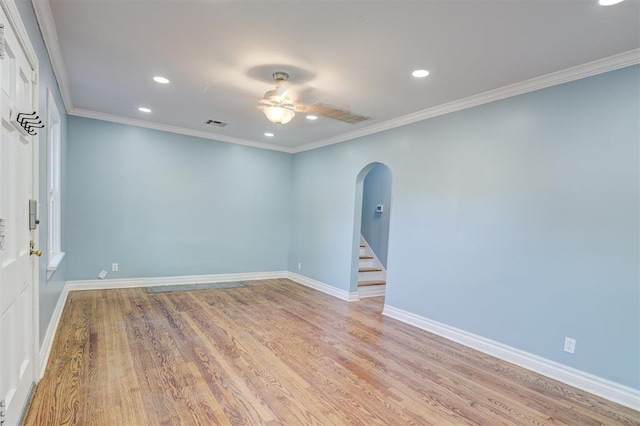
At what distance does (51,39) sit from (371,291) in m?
5.08

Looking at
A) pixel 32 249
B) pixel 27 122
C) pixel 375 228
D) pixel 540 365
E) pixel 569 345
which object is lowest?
pixel 540 365

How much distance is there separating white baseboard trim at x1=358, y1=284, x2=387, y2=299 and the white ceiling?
3.00 m

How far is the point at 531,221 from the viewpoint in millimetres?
3125

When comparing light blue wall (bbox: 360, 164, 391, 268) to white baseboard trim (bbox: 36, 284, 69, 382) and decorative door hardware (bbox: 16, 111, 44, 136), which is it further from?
decorative door hardware (bbox: 16, 111, 44, 136)

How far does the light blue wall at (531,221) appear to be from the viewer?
103 inches

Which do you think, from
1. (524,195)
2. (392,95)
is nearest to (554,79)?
(524,195)

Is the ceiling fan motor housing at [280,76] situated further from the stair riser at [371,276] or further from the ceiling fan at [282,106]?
the stair riser at [371,276]

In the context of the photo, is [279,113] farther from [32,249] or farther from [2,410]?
[2,410]

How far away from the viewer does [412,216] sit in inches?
169

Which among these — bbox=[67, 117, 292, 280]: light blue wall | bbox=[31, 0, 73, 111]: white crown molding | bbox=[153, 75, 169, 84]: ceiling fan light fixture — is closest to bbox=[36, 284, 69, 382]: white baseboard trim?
bbox=[67, 117, 292, 280]: light blue wall

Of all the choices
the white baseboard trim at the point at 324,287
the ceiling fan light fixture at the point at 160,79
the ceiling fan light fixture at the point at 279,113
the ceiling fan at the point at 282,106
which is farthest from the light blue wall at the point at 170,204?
the ceiling fan light fixture at the point at 279,113

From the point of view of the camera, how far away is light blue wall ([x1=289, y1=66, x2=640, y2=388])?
103 inches

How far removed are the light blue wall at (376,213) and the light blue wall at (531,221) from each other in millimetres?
1894

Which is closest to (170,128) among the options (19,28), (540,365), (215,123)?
(215,123)
